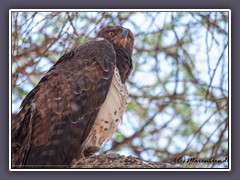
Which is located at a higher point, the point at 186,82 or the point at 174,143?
the point at 186,82

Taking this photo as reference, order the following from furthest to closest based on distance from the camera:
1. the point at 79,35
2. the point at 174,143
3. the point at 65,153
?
1. the point at 79,35
2. the point at 174,143
3. the point at 65,153

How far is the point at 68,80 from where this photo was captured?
5984mm

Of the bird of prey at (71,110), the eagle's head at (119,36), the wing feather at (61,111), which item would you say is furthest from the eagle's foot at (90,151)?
the eagle's head at (119,36)

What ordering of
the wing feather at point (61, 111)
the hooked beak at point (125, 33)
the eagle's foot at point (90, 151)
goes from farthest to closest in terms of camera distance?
the hooked beak at point (125, 33), the eagle's foot at point (90, 151), the wing feather at point (61, 111)

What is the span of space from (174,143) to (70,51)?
1168 millimetres

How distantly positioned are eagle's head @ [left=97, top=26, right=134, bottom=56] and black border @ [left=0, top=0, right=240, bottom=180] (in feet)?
2.67

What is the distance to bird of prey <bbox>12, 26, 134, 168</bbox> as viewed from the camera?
5.75 m

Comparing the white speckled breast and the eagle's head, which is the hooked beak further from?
the white speckled breast

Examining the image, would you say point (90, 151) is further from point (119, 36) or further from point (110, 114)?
point (119, 36)

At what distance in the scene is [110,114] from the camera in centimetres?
608
